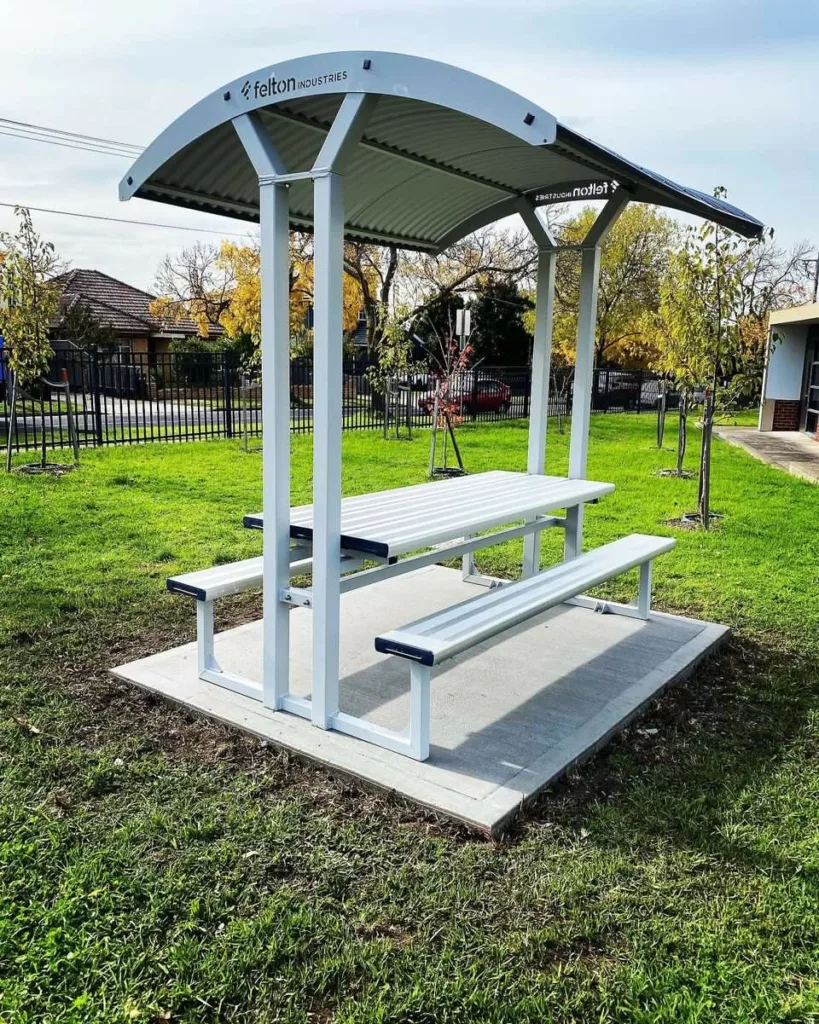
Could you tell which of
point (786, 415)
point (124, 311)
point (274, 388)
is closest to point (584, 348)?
point (274, 388)

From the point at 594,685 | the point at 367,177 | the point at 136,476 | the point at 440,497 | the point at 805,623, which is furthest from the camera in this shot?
the point at 136,476

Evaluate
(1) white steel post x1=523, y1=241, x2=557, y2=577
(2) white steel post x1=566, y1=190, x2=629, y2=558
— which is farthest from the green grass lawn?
(1) white steel post x1=523, y1=241, x2=557, y2=577

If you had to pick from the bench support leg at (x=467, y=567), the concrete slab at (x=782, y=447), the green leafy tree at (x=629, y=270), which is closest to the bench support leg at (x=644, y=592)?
the bench support leg at (x=467, y=567)

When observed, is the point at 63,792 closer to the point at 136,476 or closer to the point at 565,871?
the point at 565,871

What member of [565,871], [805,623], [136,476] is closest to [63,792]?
[565,871]

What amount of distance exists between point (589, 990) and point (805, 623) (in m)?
3.82

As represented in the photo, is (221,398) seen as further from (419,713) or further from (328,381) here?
(419,713)

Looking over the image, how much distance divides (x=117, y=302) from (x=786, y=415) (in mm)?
29507

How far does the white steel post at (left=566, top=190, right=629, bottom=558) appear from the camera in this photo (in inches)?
201

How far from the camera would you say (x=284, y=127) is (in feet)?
13.2

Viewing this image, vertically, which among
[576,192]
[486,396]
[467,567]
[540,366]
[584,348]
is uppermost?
[576,192]

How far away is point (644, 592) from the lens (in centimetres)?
531

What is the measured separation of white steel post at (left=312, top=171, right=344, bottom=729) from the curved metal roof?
0.98 feet

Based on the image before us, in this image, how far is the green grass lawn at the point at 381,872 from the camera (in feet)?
7.44
